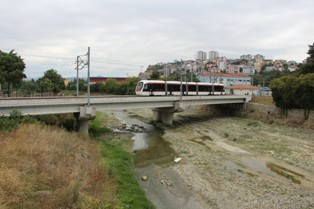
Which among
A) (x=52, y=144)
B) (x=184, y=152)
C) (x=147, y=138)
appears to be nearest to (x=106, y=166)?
(x=52, y=144)

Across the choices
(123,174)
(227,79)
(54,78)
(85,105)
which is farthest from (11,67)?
(227,79)

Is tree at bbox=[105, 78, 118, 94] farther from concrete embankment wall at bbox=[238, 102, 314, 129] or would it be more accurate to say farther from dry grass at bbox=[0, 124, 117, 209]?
dry grass at bbox=[0, 124, 117, 209]

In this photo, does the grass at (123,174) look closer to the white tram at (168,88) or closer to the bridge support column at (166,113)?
the bridge support column at (166,113)

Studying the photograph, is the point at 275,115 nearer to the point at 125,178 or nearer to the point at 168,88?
the point at 168,88

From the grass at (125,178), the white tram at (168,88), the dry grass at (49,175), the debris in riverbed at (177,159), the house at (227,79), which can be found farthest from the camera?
the house at (227,79)

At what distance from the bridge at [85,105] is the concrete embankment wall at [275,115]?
13352 mm

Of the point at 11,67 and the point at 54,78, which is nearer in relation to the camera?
the point at 11,67

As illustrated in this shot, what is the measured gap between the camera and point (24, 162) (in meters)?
15.0

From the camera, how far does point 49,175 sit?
14211 millimetres

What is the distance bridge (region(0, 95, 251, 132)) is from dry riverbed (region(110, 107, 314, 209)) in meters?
6.20

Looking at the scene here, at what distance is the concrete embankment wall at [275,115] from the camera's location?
140 ft

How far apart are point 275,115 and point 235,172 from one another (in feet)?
105

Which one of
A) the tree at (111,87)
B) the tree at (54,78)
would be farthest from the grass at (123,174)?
the tree at (111,87)

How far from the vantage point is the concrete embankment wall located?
42.7m
